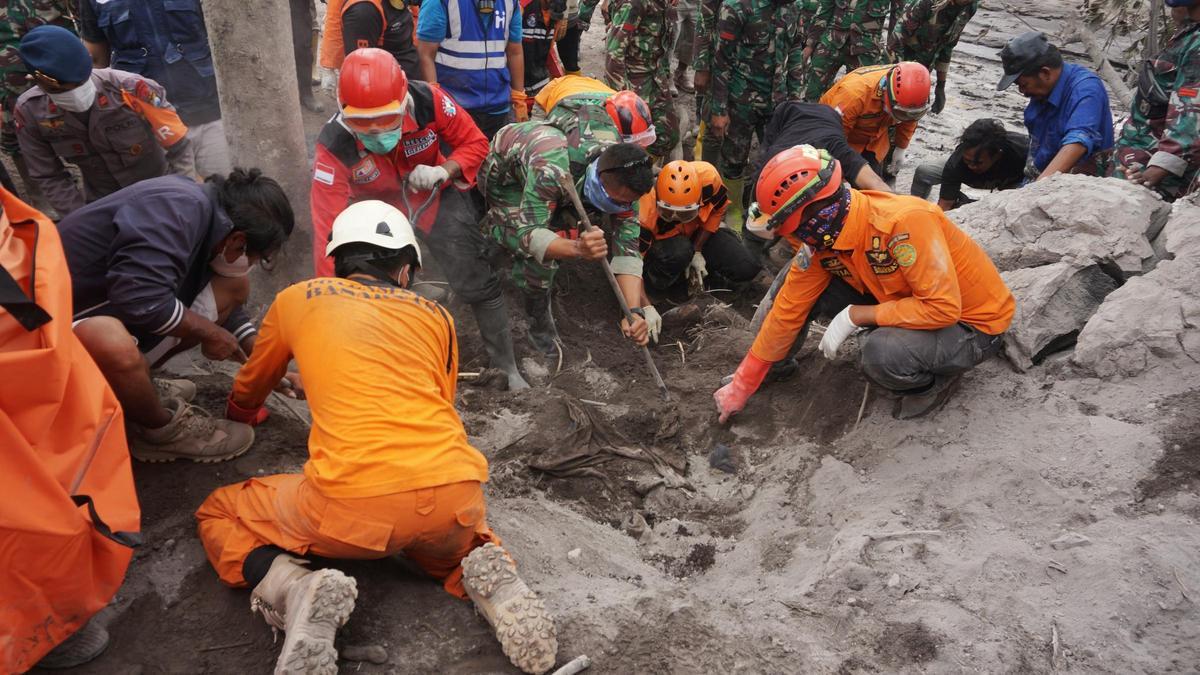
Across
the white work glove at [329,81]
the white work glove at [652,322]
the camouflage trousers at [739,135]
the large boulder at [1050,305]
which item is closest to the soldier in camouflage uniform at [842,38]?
the camouflage trousers at [739,135]

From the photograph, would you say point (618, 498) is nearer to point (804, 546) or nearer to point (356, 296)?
point (804, 546)

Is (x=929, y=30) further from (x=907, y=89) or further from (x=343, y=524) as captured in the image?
(x=343, y=524)

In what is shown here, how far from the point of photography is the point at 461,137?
178 inches

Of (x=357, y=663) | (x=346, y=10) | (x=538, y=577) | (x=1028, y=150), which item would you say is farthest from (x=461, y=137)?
→ (x=1028, y=150)

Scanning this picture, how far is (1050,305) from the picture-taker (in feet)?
12.5

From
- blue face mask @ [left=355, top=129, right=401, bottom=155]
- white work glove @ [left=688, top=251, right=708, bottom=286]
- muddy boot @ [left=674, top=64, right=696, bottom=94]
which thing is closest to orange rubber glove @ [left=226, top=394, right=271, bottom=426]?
blue face mask @ [left=355, top=129, right=401, bottom=155]

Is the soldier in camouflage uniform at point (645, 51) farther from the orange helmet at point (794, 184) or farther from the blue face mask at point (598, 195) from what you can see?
the orange helmet at point (794, 184)

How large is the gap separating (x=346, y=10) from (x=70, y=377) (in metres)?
3.83

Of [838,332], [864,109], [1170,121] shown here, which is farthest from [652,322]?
[1170,121]

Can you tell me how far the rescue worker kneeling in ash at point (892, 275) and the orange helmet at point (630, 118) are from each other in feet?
4.40

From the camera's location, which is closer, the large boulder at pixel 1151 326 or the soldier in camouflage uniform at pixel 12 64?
the large boulder at pixel 1151 326

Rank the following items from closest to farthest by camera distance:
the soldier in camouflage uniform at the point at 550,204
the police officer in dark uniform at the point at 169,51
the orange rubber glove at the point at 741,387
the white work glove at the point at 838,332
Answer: the white work glove at the point at 838,332, the orange rubber glove at the point at 741,387, the soldier in camouflage uniform at the point at 550,204, the police officer in dark uniform at the point at 169,51

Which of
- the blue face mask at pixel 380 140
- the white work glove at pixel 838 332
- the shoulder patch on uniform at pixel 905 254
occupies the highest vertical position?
the shoulder patch on uniform at pixel 905 254

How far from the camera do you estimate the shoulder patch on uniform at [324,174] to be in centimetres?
397
